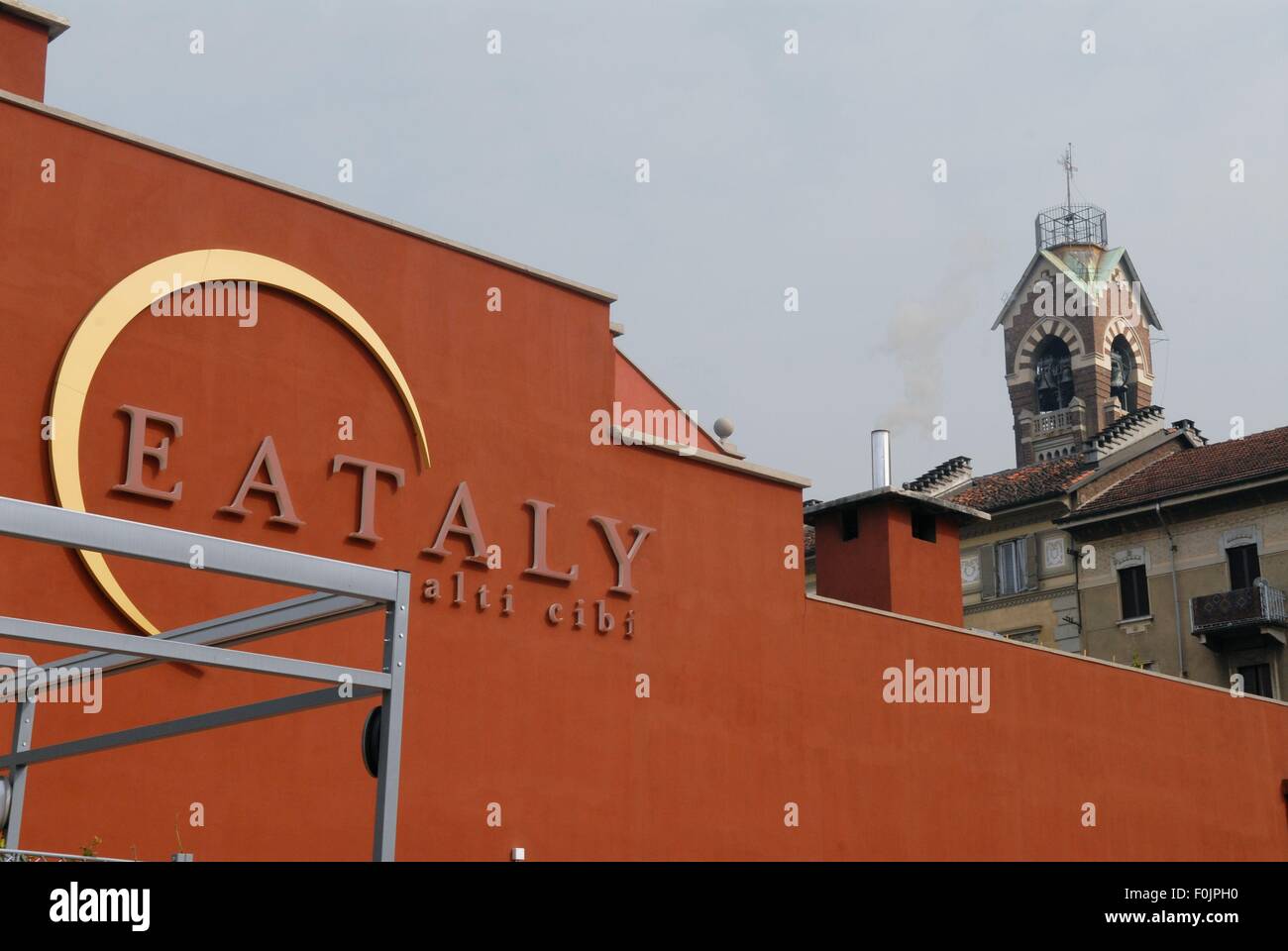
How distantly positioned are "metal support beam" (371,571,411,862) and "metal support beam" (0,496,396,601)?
109mm

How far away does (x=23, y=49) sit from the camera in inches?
639

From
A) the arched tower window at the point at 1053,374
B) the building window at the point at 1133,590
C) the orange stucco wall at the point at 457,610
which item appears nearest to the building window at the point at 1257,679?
the building window at the point at 1133,590

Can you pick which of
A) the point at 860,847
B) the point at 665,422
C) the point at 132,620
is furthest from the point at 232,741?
the point at 665,422

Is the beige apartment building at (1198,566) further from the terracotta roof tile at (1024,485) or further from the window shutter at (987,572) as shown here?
the window shutter at (987,572)

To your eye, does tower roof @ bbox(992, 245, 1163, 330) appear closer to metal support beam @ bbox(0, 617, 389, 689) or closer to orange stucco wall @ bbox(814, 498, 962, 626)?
Answer: orange stucco wall @ bbox(814, 498, 962, 626)

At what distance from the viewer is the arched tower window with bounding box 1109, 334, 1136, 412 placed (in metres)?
67.0

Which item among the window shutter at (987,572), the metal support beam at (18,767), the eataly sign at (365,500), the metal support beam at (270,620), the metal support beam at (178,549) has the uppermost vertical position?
the window shutter at (987,572)

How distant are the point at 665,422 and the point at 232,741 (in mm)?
10275

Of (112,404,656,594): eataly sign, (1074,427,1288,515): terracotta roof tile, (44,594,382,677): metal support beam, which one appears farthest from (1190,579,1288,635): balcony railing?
A: (44,594,382,677): metal support beam

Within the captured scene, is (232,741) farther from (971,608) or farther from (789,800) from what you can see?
(971,608)

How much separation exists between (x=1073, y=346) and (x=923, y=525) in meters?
44.0

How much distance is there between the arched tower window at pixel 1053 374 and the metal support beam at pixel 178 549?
61064 mm

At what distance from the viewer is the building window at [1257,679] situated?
3859 centimetres
